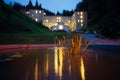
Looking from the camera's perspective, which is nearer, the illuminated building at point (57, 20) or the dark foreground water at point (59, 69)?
the dark foreground water at point (59, 69)

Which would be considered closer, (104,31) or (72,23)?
(104,31)

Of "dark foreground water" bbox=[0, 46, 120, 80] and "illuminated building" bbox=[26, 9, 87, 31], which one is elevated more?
"illuminated building" bbox=[26, 9, 87, 31]

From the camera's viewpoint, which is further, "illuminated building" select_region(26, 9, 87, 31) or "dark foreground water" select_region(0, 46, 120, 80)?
"illuminated building" select_region(26, 9, 87, 31)

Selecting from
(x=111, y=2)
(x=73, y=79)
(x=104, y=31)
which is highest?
→ (x=111, y=2)

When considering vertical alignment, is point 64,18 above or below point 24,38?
above

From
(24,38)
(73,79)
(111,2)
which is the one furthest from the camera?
(111,2)

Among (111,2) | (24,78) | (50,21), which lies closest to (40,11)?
(50,21)

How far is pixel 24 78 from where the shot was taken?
29.8ft

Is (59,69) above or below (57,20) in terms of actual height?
below

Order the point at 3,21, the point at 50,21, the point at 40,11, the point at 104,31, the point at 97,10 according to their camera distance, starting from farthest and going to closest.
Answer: the point at 50,21, the point at 40,11, the point at 97,10, the point at 3,21, the point at 104,31

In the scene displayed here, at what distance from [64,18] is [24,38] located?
8948 cm

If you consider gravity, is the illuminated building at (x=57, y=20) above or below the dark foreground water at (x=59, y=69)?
above

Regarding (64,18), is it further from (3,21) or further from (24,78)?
(24,78)

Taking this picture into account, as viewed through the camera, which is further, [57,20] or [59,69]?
[57,20]
